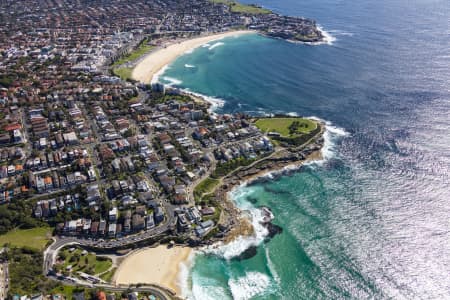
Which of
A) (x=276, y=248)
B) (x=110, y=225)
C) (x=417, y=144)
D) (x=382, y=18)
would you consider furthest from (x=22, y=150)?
(x=382, y=18)

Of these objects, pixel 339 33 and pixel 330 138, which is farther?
pixel 339 33

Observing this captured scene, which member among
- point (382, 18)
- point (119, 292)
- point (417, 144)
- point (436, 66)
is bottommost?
point (119, 292)

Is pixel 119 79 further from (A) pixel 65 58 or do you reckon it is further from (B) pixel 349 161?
(B) pixel 349 161

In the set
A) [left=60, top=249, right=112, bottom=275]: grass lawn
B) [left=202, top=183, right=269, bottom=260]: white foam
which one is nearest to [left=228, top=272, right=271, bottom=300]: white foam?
[left=202, top=183, right=269, bottom=260]: white foam

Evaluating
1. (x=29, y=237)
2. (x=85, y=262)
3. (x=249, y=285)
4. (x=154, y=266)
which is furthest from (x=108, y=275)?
(x=249, y=285)

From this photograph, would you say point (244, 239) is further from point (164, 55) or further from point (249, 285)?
point (164, 55)

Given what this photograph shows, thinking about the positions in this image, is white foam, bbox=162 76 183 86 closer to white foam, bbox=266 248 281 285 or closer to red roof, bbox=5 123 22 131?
red roof, bbox=5 123 22 131

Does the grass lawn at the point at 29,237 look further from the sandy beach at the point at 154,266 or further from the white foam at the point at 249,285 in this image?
the white foam at the point at 249,285
